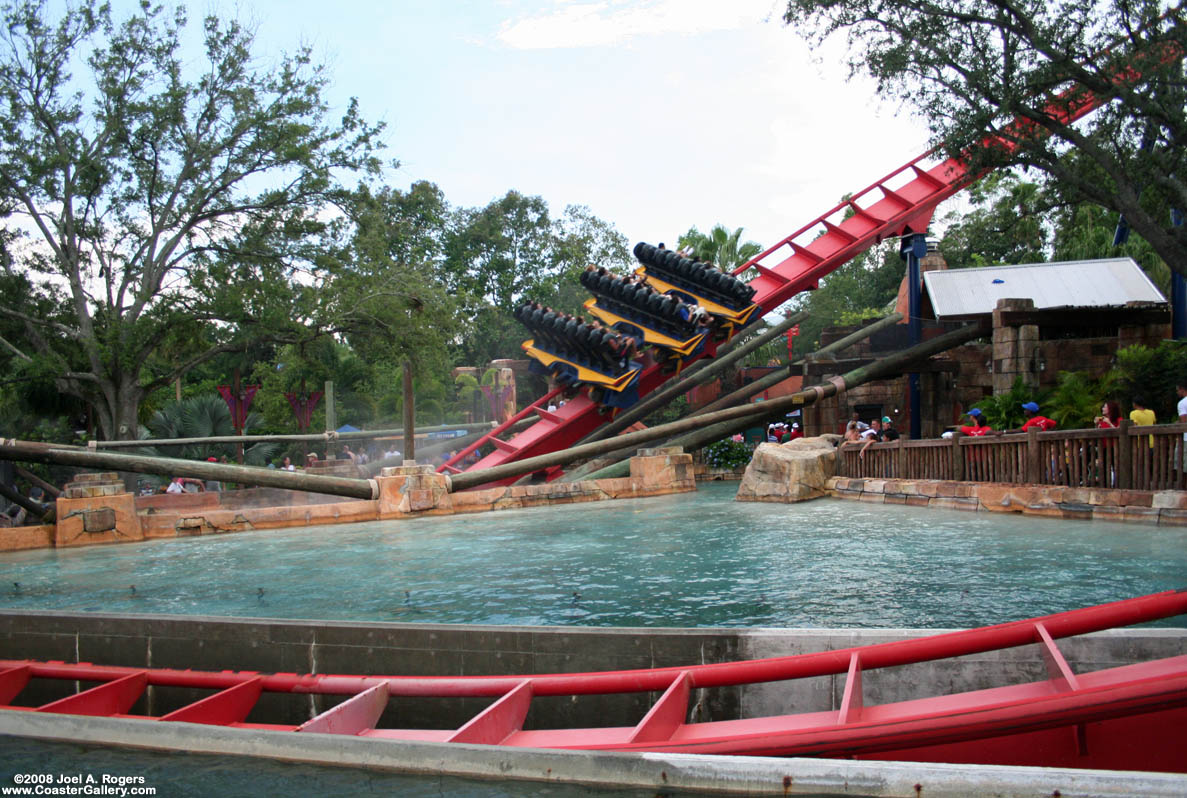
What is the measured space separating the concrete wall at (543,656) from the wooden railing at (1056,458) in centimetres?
732

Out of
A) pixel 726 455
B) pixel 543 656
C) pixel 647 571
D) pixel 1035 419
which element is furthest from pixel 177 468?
pixel 726 455

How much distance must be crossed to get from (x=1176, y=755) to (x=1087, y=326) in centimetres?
2153

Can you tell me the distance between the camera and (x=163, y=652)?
7.22 metres

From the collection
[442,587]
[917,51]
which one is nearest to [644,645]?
[442,587]

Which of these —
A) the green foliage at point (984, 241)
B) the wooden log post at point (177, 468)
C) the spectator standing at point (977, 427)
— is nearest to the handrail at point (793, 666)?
the wooden log post at point (177, 468)

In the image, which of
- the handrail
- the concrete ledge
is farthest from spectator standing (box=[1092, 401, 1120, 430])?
the concrete ledge

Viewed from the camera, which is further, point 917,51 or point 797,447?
point 797,447

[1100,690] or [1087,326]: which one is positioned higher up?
[1087,326]

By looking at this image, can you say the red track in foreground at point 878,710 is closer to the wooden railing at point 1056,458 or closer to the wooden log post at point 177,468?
the wooden railing at point 1056,458

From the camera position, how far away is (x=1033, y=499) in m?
13.9

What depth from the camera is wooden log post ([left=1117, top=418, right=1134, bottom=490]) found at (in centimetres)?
1220

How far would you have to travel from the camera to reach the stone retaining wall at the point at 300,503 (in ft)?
47.9

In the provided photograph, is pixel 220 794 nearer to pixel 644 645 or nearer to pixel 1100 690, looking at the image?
pixel 644 645

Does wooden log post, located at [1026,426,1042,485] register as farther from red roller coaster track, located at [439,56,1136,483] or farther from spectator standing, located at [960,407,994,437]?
red roller coaster track, located at [439,56,1136,483]
